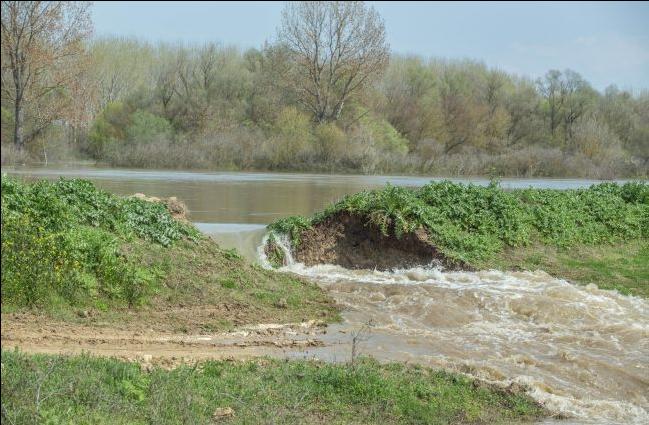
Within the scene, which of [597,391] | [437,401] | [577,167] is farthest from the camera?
[577,167]

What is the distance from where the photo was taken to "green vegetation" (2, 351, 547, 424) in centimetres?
666

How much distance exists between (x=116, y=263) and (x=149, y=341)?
2335 millimetres

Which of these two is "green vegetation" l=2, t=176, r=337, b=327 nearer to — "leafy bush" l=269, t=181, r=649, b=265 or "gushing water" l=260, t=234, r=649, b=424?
"gushing water" l=260, t=234, r=649, b=424

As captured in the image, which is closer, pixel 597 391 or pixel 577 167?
pixel 597 391

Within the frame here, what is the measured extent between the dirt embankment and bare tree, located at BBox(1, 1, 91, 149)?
68.8 ft

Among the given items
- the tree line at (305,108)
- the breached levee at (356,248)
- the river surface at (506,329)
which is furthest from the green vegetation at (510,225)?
the tree line at (305,108)

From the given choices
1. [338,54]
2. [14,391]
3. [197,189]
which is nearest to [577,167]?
[338,54]

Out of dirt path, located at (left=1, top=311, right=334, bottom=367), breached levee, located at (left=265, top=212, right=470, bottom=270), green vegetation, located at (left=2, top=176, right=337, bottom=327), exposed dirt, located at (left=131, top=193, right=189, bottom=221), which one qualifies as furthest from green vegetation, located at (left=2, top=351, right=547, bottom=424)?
breached levee, located at (left=265, top=212, right=470, bottom=270)

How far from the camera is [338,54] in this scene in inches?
2404

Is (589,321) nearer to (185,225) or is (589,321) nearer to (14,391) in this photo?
(185,225)

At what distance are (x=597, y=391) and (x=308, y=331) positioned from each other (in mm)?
4126

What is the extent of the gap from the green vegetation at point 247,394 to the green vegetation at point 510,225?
877 centimetres

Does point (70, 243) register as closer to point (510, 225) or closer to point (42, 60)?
point (510, 225)

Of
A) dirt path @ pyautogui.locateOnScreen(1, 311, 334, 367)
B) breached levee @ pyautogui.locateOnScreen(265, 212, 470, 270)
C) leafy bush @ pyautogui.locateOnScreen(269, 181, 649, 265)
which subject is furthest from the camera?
leafy bush @ pyautogui.locateOnScreen(269, 181, 649, 265)
